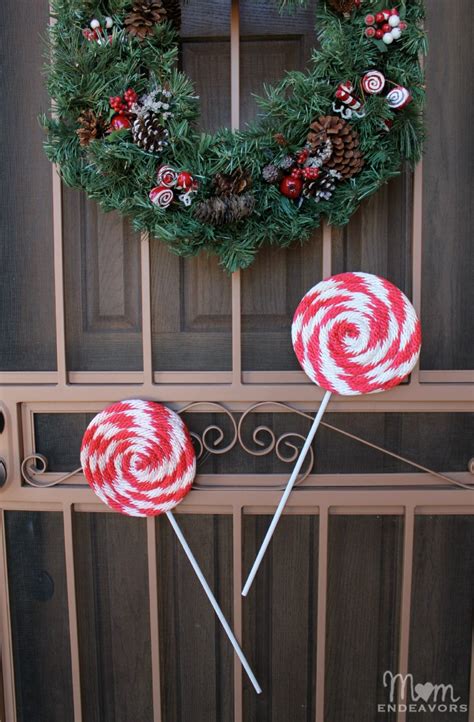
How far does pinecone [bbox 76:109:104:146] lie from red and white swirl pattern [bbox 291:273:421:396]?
0.50 m

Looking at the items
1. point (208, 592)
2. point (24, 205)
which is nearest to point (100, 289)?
point (24, 205)

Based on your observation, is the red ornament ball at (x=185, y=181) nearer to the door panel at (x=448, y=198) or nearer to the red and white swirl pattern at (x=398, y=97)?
the red and white swirl pattern at (x=398, y=97)

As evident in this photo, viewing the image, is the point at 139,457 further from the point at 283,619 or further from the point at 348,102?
the point at 348,102

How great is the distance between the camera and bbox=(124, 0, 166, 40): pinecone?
32.6 inches

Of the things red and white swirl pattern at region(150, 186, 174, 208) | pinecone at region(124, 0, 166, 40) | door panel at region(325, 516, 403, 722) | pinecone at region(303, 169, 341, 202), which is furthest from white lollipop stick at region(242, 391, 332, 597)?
pinecone at region(124, 0, 166, 40)

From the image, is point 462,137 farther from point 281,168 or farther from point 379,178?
point 281,168

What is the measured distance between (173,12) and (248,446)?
2.77 ft

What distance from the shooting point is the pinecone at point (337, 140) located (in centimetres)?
83

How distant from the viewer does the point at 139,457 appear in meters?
0.96

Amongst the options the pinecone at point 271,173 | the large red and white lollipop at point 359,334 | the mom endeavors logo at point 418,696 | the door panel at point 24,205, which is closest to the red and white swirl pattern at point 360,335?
the large red and white lollipop at point 359,334

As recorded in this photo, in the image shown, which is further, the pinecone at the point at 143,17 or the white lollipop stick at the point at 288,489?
the white lollipop stick at the point at 288,489

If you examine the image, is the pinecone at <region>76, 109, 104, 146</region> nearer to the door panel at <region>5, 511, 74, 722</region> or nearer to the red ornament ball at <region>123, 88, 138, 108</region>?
the red ornament ball at <region>123, 88, 138, 108</region>

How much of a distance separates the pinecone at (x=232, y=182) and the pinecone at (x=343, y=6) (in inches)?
12.9

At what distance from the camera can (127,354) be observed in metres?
1.05
